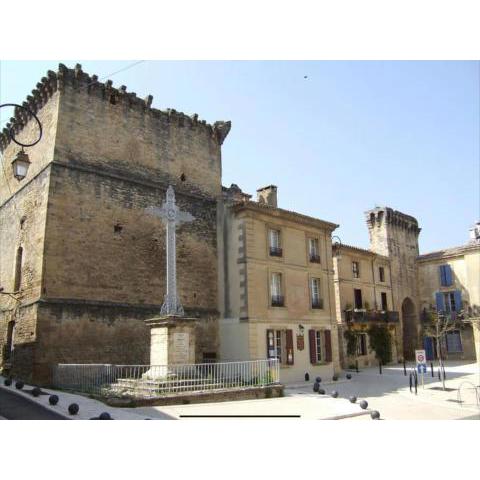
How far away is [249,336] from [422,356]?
6.29 m

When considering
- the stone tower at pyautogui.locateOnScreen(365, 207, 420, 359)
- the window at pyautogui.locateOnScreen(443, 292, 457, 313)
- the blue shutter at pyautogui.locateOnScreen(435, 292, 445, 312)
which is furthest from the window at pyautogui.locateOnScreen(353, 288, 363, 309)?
the window at pyautogui.locateOnScreen(443, 292, 457, 313)

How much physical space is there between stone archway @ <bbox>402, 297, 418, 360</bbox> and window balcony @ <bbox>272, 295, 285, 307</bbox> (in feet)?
57.2

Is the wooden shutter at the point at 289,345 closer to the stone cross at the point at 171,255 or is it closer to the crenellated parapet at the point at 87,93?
the stone cross at the point at 171,255

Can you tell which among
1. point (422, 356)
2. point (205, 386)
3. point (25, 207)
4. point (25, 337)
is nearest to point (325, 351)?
point (422, 356)

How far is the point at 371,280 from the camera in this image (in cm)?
3020

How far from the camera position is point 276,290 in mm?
19781

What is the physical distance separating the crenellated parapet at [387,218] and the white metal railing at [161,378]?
68.6 feet

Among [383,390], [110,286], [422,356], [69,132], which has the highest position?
[69,132]

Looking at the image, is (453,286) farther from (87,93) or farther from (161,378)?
(87,93)

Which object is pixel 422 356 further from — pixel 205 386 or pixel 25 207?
pixel 25 207

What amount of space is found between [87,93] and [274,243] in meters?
9.44

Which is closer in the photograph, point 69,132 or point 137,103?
point 69,132

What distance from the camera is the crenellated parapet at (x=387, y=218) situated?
1347 inches

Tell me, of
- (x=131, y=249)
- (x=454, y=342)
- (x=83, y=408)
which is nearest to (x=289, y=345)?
(x=131, y=249)
